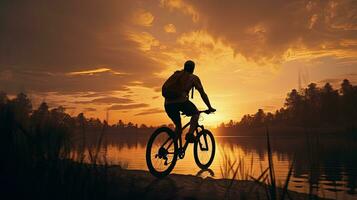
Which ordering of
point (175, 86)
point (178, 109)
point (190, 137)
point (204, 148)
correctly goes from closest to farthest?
point (175, 86)
point (178, 109)
point (190, 137)
point (204, 148)

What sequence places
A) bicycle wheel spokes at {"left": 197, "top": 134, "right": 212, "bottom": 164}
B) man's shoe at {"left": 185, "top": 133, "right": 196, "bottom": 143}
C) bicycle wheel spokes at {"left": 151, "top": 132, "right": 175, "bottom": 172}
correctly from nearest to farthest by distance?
bicycle wheel spokes at {"left": 151, "top": 132, "right": 175, "bottom": 172}
man's shoe at {"left": 185, "top": 133, "right": 196, "bottom": 143}
bicycle wheel spokes at {"left": 197, "top": 134, "right": 212, "bottom": 164}

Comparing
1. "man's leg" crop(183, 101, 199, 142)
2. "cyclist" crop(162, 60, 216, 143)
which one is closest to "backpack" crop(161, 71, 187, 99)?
"cyclist" crop(162, 60, 216, 143)

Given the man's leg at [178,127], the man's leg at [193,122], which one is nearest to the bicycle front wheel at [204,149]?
the man's leg at [193,122]

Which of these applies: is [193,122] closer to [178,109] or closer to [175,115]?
[175,115]

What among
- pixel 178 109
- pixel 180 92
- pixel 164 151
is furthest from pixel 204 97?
pixel 164 151

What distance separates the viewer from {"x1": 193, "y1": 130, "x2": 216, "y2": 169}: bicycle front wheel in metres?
11.4

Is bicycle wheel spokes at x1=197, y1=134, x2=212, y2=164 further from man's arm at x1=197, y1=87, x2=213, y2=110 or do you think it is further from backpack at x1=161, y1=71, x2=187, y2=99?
backpack at x1=161, y1=71, x2=187, y2=99

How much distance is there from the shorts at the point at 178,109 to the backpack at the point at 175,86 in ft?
0.86

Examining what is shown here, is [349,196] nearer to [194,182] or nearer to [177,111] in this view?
[194,182]

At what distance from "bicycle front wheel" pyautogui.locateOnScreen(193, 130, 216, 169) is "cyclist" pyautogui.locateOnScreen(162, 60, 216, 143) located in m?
1.88

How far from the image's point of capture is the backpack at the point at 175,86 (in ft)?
29.5

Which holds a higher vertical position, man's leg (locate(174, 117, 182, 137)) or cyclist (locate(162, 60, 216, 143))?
cyclist (locate(162, 60, 216, 143))

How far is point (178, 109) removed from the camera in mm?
9359

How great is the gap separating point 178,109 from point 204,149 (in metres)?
2.90
